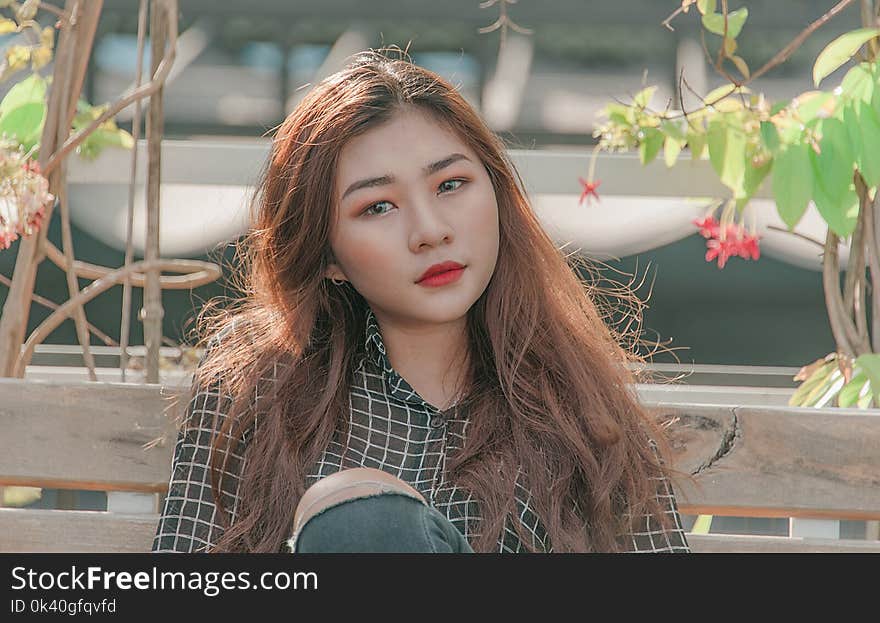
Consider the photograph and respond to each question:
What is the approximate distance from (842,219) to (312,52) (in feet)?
6.70

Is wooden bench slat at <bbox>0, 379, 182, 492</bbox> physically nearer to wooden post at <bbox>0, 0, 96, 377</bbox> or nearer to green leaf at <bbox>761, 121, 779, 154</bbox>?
wooden post at <bbox>0, 0, 96, 377</bbox>

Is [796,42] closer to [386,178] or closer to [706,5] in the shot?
[706,5]

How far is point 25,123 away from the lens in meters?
1.90

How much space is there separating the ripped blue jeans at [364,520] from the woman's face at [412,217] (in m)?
0.39

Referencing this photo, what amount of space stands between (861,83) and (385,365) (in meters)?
0.81

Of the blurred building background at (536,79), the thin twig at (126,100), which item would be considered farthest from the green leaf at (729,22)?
the blurred building background at (536,79)

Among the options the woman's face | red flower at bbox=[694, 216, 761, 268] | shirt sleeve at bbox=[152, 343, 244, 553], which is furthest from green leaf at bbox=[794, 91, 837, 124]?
shirt sleeve at bbox=[152, 343, 244, 553]

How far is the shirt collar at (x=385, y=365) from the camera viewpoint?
1443 mm

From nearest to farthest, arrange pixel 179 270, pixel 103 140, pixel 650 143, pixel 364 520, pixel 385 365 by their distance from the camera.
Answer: pixel 364 520 → pixel 385 365 → pixel 179 270 → pixel 650 143 → pixel 103 140

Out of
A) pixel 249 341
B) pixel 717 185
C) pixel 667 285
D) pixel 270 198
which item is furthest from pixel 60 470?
pixel 667 285

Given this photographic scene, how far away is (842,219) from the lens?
1750mm

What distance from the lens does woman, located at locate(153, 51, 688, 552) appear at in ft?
4.46

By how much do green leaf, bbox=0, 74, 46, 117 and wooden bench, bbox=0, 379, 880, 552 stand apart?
1.83 feet

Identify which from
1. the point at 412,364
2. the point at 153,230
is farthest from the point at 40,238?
the point at 412,364
